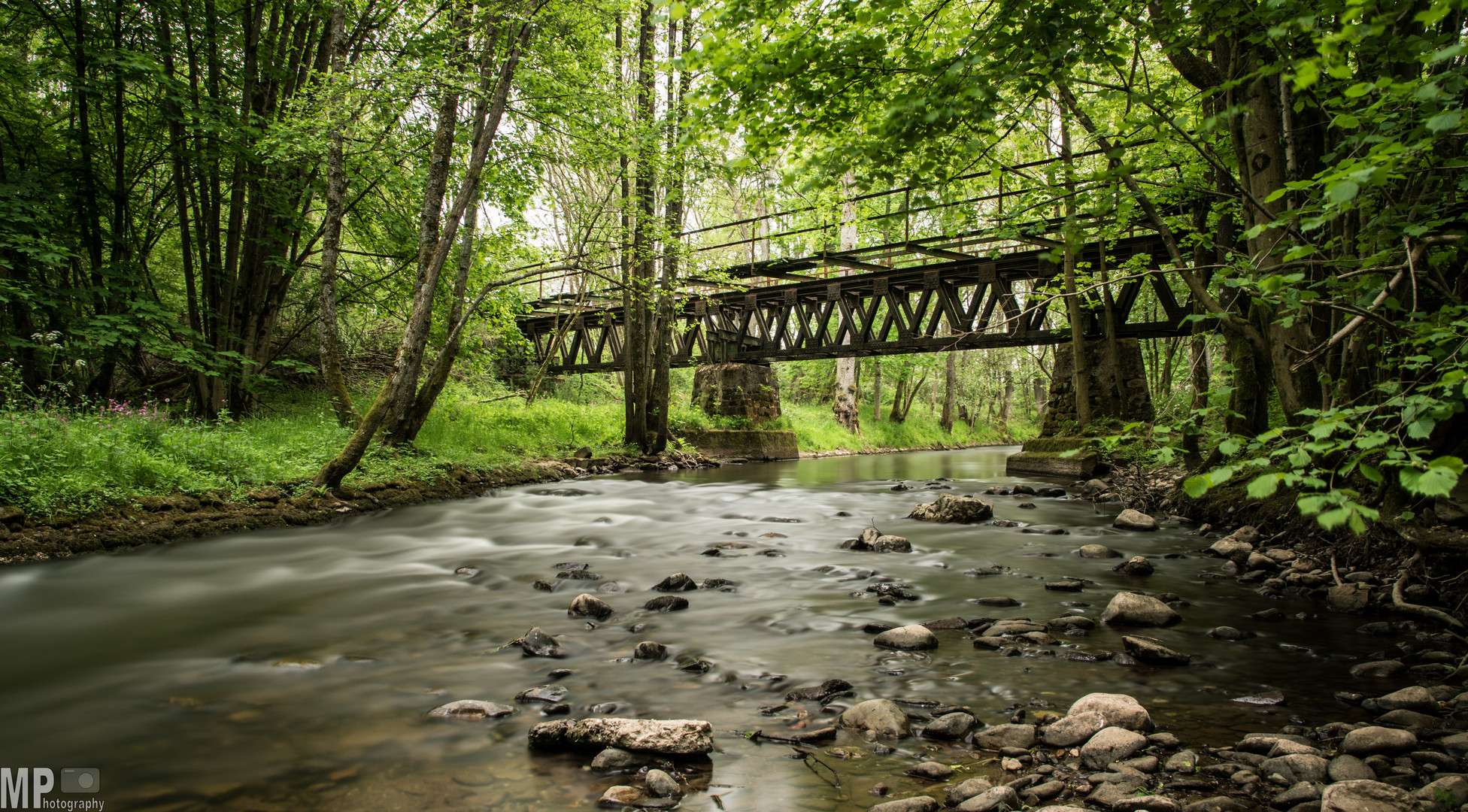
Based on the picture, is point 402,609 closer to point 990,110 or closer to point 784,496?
point 990,110

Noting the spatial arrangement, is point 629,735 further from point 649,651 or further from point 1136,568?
point 1136,568

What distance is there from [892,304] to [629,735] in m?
16.2

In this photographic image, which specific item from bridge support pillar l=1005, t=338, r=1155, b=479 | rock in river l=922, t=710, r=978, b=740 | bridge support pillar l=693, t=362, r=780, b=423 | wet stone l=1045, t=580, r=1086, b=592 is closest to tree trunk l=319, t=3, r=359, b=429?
wet stone l=1045, t=580, r=1086, b=592

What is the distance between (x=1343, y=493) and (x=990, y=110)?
8.65ft

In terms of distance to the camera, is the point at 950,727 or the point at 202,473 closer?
the point at 950,727

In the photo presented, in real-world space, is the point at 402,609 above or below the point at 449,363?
below

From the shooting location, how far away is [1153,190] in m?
8.16

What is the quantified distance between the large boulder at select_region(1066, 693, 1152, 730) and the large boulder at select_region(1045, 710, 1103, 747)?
26 millimetres

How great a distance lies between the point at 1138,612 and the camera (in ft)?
16.5

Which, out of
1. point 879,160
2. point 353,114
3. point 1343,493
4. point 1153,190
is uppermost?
point 353,114

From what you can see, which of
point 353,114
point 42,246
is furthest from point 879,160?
point 42,246

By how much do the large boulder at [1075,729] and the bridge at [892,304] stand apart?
8957mm

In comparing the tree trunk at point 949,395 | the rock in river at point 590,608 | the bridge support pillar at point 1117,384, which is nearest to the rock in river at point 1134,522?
the rock in river at point 590,608

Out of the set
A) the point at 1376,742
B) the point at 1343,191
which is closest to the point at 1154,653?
the point at 1376,742
